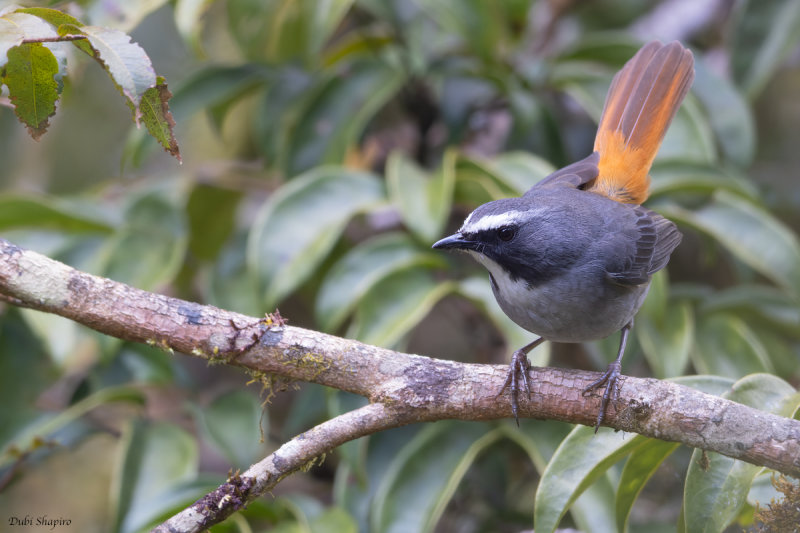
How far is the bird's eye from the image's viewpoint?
2.28 metres

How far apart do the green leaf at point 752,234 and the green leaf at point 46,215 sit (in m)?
2.52

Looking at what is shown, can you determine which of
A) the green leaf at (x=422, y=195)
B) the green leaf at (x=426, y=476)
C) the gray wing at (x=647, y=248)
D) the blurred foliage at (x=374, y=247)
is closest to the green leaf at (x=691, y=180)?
the blurred foliage at (x=374, y=247)

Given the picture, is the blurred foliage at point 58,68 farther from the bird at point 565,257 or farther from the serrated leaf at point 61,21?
the bird at point 565,257

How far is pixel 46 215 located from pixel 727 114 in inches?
126

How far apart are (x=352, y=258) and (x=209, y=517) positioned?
60.8 inches

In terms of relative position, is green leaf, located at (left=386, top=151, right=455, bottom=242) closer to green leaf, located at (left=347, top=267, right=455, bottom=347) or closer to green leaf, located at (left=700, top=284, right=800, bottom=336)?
green leaf, located at (left=347, top=267, right=455, bottom=347)

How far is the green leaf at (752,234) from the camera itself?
2.90 meters

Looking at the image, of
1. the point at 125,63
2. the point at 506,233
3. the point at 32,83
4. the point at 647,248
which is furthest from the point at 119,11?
the point at 647,248

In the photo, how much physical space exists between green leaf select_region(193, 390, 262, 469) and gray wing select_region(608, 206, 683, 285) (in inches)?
59.5

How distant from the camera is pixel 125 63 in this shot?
4.94 feet

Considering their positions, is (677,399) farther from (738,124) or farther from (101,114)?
(101,114)

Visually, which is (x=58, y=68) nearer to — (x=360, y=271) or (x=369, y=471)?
(x=360, y=271)

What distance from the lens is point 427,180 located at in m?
3.32

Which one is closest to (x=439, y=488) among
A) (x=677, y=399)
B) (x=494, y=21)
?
(x=677, y=399)
